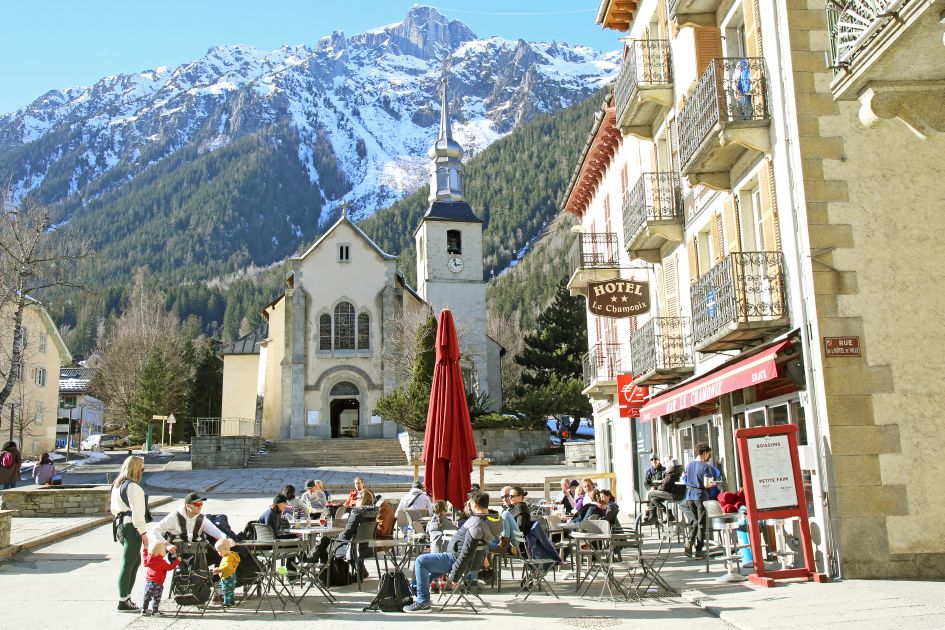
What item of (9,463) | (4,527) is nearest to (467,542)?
(4,527)

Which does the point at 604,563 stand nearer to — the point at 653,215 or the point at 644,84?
the point at 653,215

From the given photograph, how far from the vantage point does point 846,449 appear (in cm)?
1139

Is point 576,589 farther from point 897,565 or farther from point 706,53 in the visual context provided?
point 706,53

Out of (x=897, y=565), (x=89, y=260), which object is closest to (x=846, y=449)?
(x=897, y=565)

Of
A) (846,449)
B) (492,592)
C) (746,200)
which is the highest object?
(746,200)

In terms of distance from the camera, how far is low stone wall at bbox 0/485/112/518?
66.7ft

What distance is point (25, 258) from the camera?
83.6ft

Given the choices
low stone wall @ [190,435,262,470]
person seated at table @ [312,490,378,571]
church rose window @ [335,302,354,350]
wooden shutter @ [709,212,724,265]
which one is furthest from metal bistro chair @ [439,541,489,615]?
church rose window @ [335,302,354,350]

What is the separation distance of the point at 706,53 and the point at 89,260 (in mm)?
19340

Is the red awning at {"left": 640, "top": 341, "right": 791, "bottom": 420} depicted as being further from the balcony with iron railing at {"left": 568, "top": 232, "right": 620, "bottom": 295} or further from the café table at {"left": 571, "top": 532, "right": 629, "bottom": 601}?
the balcony with iron railing at {"left": 568, "top": 232, "right": 620, "bottom": 295}

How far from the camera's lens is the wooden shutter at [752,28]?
13.3m

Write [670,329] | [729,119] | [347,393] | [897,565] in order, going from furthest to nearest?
[347,393] < [670,329] < [729,119] < [897,565]

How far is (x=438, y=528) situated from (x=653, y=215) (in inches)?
332

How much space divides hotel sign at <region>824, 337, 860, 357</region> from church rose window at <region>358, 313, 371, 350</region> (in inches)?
1685
